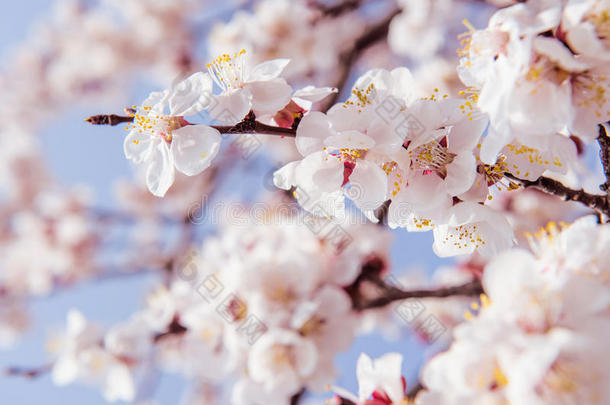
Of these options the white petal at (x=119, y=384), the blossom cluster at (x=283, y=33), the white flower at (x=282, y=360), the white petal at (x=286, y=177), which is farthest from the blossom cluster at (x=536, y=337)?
the blossom cluster at (x=283, y=33)

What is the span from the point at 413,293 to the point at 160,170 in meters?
0.85

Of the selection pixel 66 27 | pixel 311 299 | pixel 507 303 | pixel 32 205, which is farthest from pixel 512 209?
pixel 66 27

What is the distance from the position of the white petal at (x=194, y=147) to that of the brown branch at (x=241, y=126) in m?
0.02

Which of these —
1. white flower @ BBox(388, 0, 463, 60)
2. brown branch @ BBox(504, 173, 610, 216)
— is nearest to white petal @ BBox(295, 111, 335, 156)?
brown branch @ BBox(504, 173, 610, 216)

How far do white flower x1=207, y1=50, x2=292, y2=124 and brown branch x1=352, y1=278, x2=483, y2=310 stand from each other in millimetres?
797

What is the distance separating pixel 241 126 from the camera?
0.81 metres

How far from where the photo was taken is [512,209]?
2.79 metres

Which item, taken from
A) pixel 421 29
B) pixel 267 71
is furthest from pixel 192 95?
pixel 421 29

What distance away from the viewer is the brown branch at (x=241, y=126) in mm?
794

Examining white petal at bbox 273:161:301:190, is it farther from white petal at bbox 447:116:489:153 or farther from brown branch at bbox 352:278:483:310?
brown branch at bbox 352:278:483:310

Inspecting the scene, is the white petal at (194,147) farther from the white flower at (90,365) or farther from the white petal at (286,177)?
the white flower at (90,365)

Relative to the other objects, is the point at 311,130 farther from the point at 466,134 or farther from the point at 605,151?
the point at 605,151

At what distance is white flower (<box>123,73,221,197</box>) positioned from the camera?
2.62 ft

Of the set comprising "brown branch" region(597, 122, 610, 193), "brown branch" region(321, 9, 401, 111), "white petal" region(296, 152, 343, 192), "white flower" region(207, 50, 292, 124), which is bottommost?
"brown branch" region(321, 9, 401, 111)
